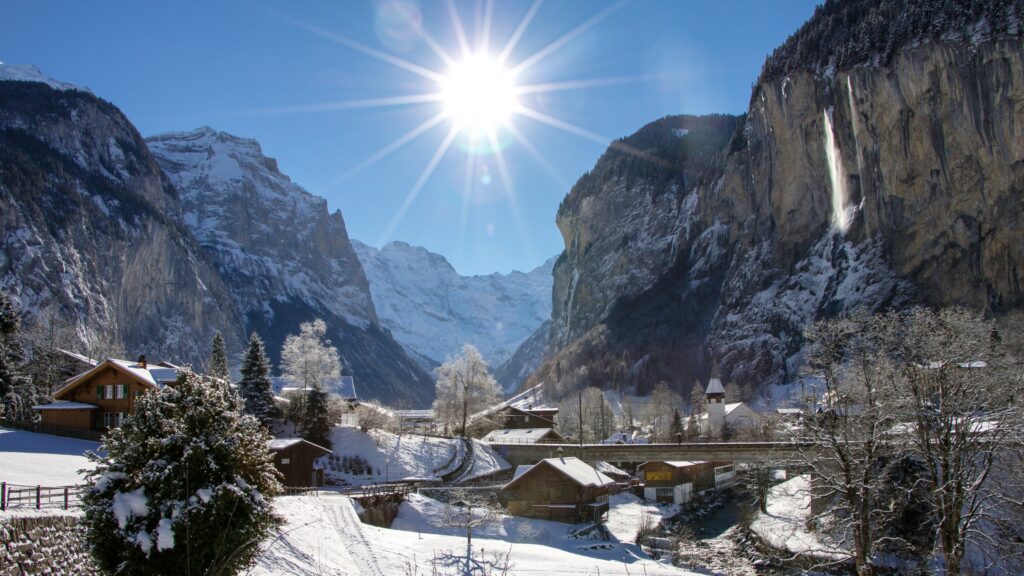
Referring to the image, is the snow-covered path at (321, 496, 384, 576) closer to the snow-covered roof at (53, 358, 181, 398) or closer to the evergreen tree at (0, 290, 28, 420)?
the snow-covered roof at (53, 358, 181, 398)

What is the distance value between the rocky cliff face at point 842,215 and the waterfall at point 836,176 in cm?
32

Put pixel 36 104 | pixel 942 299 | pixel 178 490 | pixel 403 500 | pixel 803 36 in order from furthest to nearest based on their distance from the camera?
pixel 36 104, pixel 803 36, pixel 942 299, pixel 403 500, pixel 178 490

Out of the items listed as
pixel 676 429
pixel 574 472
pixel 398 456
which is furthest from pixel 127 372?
pixel 676 429

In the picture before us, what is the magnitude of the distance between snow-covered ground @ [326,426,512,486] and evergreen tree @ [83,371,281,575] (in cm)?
3841

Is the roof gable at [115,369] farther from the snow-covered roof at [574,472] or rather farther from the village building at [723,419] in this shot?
the village building at [723,419]

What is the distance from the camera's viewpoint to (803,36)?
13775 centimetres

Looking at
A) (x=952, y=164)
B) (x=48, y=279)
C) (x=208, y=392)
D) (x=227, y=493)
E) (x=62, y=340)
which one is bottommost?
(x=227, y=493)

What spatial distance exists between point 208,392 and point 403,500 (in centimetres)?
3166

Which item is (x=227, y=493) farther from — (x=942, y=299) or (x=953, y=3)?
(x=953, y=3)

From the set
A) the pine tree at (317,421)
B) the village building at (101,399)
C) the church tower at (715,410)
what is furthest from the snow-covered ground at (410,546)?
the church tower at (715,410)

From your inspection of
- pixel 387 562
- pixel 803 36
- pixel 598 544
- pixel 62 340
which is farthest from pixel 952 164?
pixel 62 340

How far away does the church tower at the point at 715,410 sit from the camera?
80.9 meters

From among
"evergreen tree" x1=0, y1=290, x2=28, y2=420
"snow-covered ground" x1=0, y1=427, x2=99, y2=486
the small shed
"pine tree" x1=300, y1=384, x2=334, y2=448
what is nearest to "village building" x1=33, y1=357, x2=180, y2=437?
"evergreen tree" x1=0, y1=290, x2=28, y2=420

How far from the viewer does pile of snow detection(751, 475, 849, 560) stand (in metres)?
30.9
